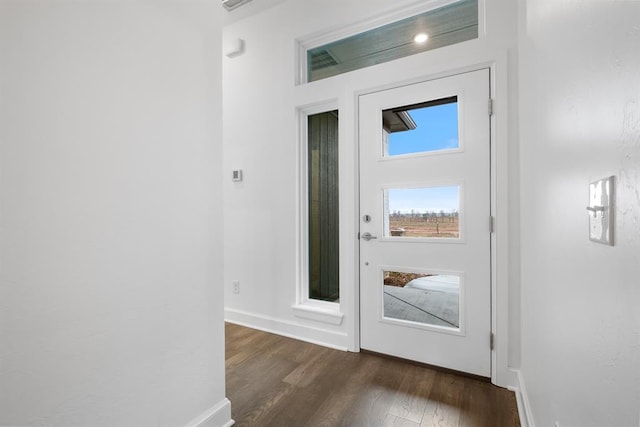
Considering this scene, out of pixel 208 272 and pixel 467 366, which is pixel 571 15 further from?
pixel 467 366

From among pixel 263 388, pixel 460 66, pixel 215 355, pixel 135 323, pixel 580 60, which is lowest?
pixel 263 388

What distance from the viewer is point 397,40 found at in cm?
227

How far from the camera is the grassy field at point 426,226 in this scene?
6.61ft

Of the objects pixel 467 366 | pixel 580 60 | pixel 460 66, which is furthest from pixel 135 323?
pixel 460 66

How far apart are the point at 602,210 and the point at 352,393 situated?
167cm

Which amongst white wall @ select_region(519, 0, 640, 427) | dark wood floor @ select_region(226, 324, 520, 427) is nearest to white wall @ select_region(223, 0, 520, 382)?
dark wood floor @ select_region(226, 324, 520, 427)

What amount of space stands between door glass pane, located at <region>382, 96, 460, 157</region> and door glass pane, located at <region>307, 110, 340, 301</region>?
50 centimetres

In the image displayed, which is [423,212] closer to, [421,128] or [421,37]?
[421,128]

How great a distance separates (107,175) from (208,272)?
0.61 m

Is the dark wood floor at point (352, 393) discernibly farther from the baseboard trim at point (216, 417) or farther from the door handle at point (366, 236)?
the door handle at point (366, 236)

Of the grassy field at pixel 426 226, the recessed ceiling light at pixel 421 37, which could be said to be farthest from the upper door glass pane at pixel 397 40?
the grassy field at pixel 426 226

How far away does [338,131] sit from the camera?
8.14 ft

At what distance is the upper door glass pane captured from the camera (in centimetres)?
206

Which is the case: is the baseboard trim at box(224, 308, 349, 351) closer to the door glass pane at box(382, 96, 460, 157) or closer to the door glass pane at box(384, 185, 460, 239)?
the door glass pane at box(384, 185, 460, 239)
